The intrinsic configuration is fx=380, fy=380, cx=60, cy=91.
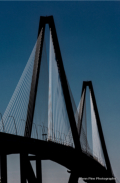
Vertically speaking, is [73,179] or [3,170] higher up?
[3,170]

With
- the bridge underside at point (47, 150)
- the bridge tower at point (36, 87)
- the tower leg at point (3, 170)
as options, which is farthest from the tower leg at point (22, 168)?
the tower leg at point (3, 170)

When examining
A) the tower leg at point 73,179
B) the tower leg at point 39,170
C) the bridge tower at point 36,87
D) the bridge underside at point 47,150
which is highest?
the bridge tower at point 36,87

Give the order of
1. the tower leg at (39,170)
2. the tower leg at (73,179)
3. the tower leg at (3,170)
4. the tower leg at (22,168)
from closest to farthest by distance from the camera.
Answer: the tower leg at (3,170)
the tower leg at (22,168)
the tower leg at (73,179)
the tower leg at (39,170)

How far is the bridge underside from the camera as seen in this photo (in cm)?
2380

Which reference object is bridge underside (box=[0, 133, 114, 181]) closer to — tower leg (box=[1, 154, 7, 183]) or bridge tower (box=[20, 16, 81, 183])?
tower leg (box=[1, 154, 7, 183])

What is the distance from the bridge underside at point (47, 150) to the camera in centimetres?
2380

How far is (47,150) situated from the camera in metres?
30.2

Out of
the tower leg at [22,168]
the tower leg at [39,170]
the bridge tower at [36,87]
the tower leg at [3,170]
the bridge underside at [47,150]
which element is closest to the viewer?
the bridge underside at [47,150]

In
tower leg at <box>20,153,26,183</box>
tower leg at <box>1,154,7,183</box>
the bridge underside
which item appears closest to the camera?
the bridge underside

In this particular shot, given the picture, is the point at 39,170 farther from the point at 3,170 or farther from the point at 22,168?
the point at 3,170

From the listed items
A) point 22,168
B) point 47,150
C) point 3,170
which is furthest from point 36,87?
point 3,170

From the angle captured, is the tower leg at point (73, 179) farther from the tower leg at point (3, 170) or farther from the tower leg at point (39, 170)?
the tower leg at point (3, 170)

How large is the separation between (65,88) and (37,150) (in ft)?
21.3

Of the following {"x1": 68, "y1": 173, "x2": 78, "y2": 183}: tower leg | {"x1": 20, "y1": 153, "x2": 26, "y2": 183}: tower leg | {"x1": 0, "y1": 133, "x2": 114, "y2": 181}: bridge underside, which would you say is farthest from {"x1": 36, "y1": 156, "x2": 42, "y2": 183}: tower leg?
{"x1": 20, "y1": 153, "x2": 26, "y2": 183}: tower leg
